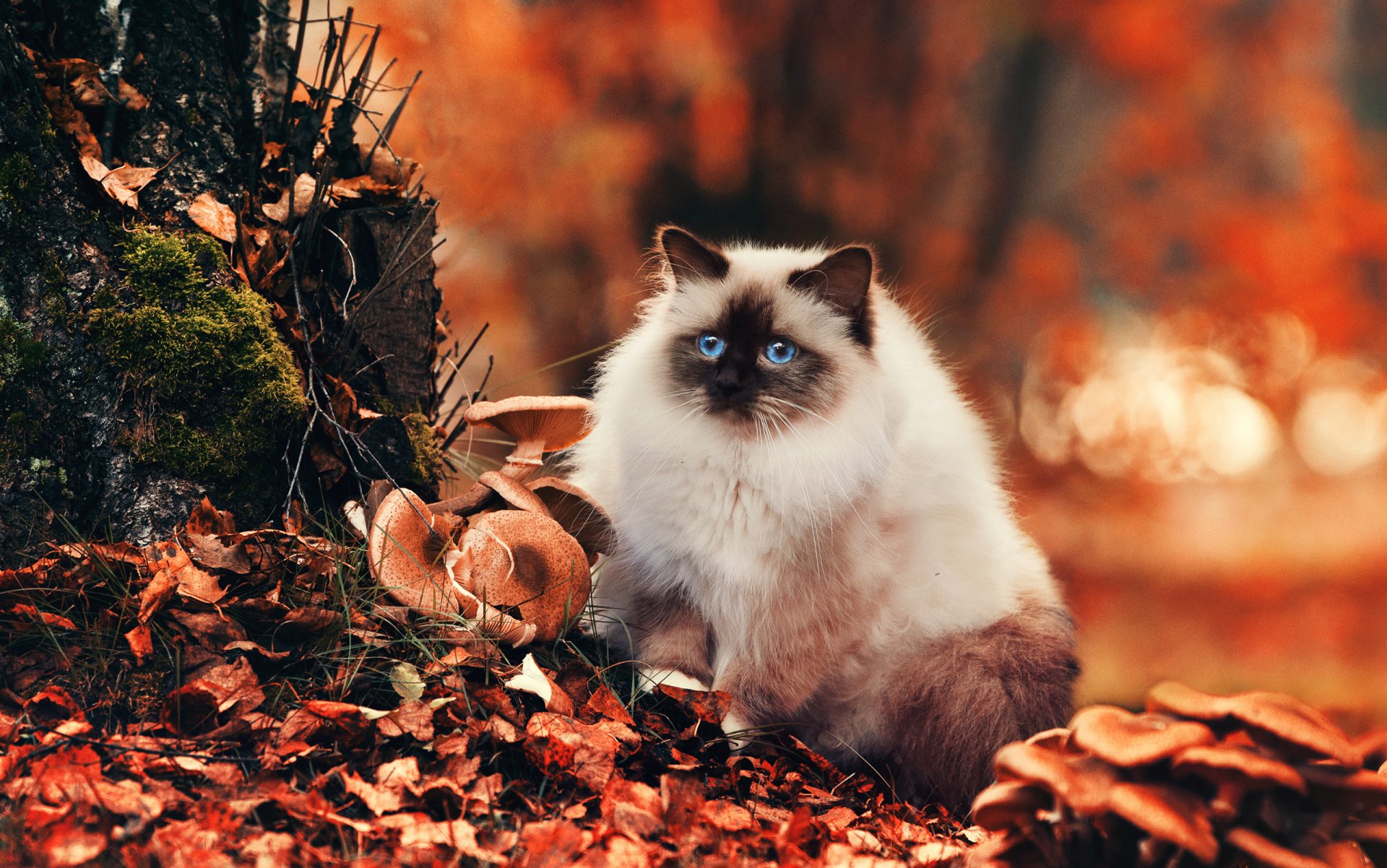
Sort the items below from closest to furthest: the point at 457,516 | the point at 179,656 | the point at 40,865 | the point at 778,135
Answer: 1. the point at 40,865
2. the point at 179,656
3. the point at 457,516
4. the point at 778,135

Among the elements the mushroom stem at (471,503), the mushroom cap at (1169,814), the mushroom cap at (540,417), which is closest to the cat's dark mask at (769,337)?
the mushroom cap at (540,417)

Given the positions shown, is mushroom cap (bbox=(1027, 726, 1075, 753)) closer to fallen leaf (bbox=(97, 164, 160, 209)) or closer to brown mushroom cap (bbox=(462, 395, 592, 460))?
brown mushroom cap (bbox=(462, 395, 592, 460))

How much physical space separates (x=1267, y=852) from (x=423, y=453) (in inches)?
98.2

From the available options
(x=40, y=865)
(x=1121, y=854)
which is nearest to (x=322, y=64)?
(x=40, y=865)

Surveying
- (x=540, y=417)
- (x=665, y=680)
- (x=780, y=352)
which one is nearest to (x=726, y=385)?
(x=780, y=352)

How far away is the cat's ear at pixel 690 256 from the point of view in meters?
2.52

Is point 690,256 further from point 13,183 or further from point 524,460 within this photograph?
point 13,183

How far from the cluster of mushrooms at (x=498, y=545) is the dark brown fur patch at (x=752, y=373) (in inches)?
18.3

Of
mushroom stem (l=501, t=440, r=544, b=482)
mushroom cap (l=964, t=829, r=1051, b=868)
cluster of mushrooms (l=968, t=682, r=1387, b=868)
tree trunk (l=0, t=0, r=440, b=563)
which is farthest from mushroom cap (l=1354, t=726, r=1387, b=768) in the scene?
tree trunk (l=0, t=0, r=440, b=563)

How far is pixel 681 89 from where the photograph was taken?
5043 millimetres

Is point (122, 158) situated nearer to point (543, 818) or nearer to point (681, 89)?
point (543, 818)

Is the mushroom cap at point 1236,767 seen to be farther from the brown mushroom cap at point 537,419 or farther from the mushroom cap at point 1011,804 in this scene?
the brown mushroom cap at point 537,419

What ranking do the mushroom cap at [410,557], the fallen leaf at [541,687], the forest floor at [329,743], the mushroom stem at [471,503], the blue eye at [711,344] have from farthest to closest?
the mushroom stem at [471,503] < the blue eye at [711,344] < the mushroom cap at [410,557] < the fallen leaf at [541,687] < the forest floor at [329,743]

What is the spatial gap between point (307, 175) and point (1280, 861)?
2983mm
